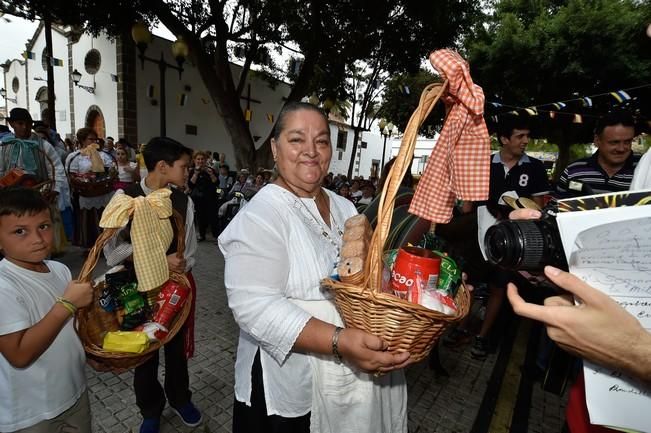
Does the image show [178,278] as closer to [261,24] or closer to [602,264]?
[602,264]

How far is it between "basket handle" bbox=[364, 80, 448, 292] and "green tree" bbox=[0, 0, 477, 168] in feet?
26.7

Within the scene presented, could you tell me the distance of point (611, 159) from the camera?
9.64ft

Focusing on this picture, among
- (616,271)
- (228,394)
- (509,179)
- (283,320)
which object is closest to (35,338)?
(283,320)

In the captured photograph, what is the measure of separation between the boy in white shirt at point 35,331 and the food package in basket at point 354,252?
3.78 feet

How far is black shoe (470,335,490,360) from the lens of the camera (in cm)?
350

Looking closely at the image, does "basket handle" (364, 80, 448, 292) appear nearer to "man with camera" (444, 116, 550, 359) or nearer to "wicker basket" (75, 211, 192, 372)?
"wicker basket" (75, 211, 192, 372)

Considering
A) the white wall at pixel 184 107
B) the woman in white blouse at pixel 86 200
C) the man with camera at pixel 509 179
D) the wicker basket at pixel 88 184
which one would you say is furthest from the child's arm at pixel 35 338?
the white wall at pixel 184 107

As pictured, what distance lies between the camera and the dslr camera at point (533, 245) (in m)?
0.83

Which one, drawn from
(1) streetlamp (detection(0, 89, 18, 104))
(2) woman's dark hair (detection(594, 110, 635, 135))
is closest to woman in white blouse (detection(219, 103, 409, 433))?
(2) woman's dark hair (detection(594, 110, 635, 135))

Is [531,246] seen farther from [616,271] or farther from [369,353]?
[369,353]

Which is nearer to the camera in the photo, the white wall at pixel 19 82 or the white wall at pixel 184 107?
the white wall at pixel 184 107

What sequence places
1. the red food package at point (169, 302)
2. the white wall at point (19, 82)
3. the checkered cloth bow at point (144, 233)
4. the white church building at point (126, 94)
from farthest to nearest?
the white wall at point (19, 82), the white church building at point (126, 94), the red food package at point (169, 302), the checkered cloth bow at point (144, 233)

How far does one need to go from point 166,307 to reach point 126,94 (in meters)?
14.9

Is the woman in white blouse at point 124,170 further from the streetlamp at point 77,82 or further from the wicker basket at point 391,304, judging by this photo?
the streetlamp at point 77,82
